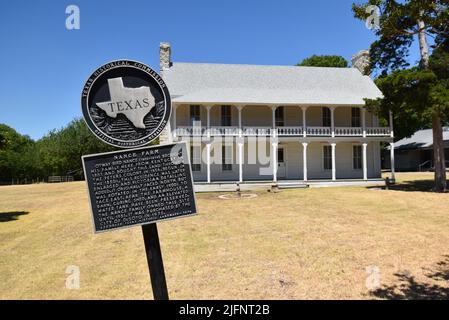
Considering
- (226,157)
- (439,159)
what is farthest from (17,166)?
(439,159)

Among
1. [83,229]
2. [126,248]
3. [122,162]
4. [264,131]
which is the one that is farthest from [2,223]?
[264,131]

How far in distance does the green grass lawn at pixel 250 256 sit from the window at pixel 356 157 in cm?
1436

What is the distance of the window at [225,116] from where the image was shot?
25750mm

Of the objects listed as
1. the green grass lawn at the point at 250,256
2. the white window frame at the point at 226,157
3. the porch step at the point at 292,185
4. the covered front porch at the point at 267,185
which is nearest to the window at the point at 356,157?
the covered front porch at the point at 267,185

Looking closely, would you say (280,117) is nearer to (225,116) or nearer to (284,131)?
(284,131)

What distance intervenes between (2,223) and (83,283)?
30.0ft

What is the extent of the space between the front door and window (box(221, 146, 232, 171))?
14.0 feet

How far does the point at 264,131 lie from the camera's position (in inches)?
973

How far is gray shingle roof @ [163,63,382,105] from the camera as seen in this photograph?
80.1ft

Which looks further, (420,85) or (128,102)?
(420,85)

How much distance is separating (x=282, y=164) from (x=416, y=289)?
21.4 metres

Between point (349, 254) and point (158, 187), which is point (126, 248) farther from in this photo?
point (349, 254)

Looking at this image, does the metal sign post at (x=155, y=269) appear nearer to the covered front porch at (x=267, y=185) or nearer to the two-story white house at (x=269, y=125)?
the covered front porch at (x=267, y=185)

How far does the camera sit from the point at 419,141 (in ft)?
151
